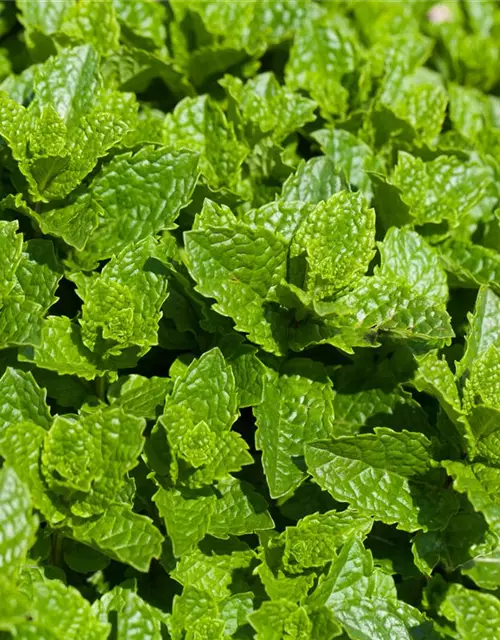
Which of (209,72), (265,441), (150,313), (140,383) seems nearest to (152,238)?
(150,313)

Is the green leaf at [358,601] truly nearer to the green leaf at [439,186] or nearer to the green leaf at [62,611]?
the green leaf at [62,611]

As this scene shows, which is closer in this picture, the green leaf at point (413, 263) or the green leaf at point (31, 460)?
the green leaf at point (31, 460)

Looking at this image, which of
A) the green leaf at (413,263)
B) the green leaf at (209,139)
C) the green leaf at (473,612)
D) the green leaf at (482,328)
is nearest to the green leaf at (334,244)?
the green leaf at (413,263)

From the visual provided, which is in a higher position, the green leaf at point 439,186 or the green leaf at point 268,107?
the green leaf at point 268,107

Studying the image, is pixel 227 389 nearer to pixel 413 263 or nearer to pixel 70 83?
pixel 413 263

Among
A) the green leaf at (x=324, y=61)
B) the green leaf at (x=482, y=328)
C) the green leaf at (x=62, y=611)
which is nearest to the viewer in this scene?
the green leaf at (x=62, y=611)

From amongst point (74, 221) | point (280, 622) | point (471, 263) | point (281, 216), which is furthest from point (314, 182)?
point (280, 622)

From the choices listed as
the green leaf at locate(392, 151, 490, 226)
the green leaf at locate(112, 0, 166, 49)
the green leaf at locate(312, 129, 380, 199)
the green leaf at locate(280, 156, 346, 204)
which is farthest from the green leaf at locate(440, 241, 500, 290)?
the green leaf at locate(112, 0, 166, 49)
